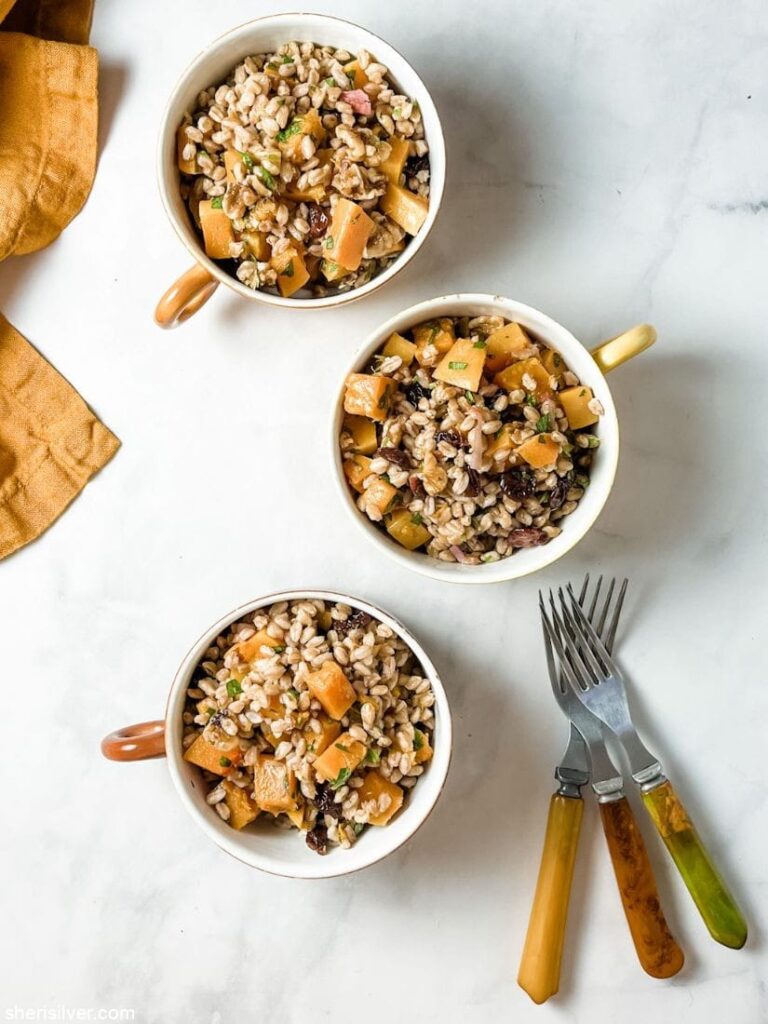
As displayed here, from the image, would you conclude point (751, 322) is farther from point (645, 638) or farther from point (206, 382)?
point (206, 382)

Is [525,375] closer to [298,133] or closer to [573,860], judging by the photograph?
[298,133]

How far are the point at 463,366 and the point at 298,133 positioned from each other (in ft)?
1.55

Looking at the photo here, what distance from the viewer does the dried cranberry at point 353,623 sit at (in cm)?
172

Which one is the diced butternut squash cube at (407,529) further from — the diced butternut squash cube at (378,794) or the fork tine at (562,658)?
the diced butternut squash cube at (378,794)

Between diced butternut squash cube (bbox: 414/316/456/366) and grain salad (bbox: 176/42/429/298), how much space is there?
14 centimetres

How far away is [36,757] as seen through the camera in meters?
1.96

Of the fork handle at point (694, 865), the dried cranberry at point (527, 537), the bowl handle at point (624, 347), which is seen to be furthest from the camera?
the fork handle at point (694, 865)

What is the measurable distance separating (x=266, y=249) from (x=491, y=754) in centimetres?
104

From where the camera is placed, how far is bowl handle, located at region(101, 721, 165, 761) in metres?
1.63

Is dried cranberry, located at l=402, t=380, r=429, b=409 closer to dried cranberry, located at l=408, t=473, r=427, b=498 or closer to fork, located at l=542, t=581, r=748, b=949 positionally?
dried cranberry, located at l=408, t=473, r=427, b=498

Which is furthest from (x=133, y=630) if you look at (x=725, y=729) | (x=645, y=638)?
(x=725, y=729)

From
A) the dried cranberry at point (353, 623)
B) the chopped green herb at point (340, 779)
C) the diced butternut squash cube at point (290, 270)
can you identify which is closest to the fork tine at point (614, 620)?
the dried cranberry at point (353, 623)

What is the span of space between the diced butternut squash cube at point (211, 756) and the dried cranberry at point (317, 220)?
0.88 metres

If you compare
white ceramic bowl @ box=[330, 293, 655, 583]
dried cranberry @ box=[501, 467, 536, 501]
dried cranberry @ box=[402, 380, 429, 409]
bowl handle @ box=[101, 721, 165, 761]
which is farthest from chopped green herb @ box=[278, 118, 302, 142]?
Answer: bowl handle @ box=[101, 721, 165, 761]
